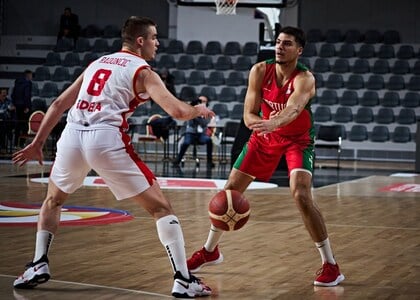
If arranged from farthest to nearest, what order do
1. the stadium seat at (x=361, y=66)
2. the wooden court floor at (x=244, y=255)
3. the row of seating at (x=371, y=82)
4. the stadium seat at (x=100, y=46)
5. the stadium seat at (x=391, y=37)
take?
the stadium seat at (x=100, y=46)
the stadium seat at (x=391, y=37)
the stadium seat at (x=361, y=66)
the row of seating at (x=371, y=82)
the wooden court floor at (x=244, y=255)

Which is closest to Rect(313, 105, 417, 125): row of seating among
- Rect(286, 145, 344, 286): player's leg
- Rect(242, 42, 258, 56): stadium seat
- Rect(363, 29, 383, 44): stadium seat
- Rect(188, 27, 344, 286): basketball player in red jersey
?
Rect(363, 29, 383, 44): stadium seat

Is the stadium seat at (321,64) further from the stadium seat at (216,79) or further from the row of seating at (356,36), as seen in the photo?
the stadium seat at (216,79)

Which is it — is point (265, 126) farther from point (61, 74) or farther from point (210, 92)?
point (61, 74)

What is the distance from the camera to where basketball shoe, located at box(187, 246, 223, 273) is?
6594 mm

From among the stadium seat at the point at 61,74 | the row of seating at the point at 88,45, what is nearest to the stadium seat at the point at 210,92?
the row of seating at the point at 88,45

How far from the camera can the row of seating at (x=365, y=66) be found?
24828 millimetres

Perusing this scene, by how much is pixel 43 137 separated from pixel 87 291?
41.5 inches

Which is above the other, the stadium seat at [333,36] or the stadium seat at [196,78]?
the stadium seat at [333,36]

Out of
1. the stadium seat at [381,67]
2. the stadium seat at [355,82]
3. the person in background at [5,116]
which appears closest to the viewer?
the person in background at [5,116]

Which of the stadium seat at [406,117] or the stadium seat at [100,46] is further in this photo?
the stadium seat at [100,46]

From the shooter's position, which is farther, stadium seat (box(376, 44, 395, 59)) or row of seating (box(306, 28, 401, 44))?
row of seating (box(306, 28, 401, 44))

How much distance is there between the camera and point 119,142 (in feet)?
18.2

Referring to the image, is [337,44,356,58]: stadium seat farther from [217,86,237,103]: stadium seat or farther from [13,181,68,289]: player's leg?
[13,181,68,289]: player's leg

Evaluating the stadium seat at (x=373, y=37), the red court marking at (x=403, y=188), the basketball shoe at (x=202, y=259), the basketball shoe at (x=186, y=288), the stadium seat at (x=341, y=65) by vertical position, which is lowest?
the red court marking at (x=403, y=188)
